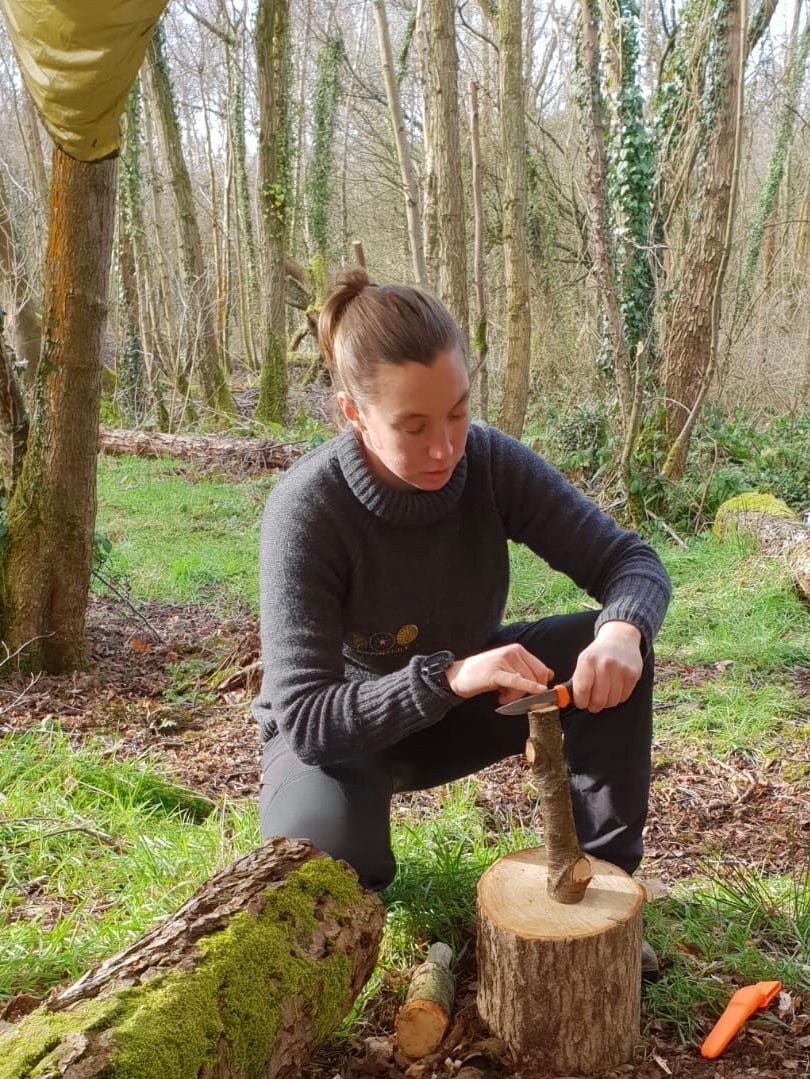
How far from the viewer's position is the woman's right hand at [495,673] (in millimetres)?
1739

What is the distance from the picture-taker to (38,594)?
3814 millimetres

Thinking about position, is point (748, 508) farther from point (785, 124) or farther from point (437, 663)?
point (785, 124)

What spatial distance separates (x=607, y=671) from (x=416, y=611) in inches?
20.9

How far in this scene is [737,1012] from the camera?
180cm

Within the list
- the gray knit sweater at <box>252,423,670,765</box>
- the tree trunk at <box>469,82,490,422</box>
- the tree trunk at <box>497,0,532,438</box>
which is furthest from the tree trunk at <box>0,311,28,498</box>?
the tree trunk at <box>497,0,532,438</box>

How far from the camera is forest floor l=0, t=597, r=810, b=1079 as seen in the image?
1769mm

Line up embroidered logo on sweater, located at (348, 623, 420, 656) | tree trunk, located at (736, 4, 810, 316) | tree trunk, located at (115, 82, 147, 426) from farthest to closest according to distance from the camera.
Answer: tree trunk, located at (736, 4, 810, 316), tree trunk, located at (115, 82, 147, 426), embroidered logo on sweater, located at (348, 623, 420, 656)

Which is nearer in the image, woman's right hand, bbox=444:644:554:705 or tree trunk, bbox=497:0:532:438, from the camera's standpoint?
woman's right hand, bbox=444:644:554:705

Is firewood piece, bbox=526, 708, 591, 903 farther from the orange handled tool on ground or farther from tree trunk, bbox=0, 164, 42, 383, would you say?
tree trunk, bbox=0, 164, 42, 383

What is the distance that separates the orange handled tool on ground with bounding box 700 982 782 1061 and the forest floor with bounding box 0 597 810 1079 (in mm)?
27

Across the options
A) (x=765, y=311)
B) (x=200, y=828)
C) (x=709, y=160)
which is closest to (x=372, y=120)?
(x=765, y=311)

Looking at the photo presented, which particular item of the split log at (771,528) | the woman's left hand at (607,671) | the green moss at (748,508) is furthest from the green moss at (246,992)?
the green moss at (748,508)

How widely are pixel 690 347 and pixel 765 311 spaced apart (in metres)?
4.35

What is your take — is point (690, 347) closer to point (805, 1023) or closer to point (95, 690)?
point (95, 690)
